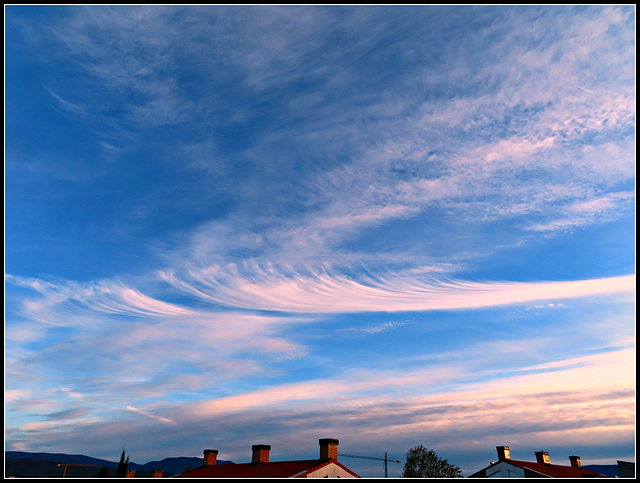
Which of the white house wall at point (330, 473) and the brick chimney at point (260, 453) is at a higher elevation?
the brick chimney at point (260, 453)

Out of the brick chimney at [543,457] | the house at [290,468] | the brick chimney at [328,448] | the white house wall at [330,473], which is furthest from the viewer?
the brick chimney at [543,457]

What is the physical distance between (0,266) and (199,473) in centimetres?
3447

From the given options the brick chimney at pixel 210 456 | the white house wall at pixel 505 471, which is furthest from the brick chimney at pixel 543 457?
the brick chimney at pixel 210 456

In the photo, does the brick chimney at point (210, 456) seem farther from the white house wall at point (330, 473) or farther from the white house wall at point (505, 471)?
the white house wall at point (505, 471)

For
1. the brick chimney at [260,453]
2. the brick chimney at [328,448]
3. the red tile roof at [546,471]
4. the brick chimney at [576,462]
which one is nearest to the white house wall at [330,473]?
the brick chimney at [328,448]

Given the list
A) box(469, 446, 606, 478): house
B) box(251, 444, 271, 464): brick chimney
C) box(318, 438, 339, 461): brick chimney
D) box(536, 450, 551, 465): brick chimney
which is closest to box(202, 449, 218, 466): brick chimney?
box(251, 444, 271, 464): brick chimney

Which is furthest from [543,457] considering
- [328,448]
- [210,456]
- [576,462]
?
[210,456]

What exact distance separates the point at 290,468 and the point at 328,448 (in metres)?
3.91

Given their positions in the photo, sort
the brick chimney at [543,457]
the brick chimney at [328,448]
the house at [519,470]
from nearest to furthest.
Answer: the brick chimney at [328,448], the house at [519,470], the brick chimney at [543,457]

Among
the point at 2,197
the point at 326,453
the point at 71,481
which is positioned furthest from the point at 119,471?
the point at 71,481

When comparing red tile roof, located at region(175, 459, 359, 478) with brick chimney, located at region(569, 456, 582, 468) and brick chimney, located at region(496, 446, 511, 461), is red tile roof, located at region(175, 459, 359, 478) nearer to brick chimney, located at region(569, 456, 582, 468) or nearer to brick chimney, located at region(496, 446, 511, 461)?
brick chimney, located at region(496, 446, 511, 461)

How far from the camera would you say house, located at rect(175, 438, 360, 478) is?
1433 inches

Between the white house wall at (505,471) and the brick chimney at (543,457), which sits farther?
the brick chimney at (543,457)

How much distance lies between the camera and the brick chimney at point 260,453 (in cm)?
4388
